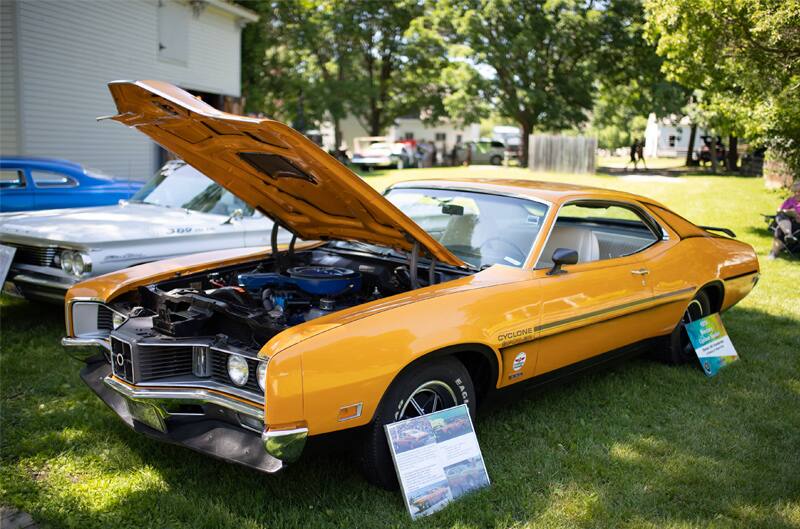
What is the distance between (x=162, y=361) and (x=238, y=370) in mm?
419

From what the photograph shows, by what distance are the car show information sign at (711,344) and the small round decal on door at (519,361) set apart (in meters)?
1.92

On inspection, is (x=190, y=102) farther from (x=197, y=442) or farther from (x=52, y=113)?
(x=52, y=113)

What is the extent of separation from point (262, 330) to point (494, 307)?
1166mm

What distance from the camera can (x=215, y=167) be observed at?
402 cm

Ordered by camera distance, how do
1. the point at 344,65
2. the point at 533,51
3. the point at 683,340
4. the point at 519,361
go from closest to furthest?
1. the point at 519,361
2. the point at 683,340
3. the point at 533,51
4. the point at 344,65

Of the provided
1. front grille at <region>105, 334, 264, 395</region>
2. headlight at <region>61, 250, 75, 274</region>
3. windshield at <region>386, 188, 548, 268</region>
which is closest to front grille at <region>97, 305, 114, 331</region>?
front grille at <region>105, 334, 264, 395</region>

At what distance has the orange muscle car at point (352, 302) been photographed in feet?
9.44

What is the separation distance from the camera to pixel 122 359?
317cm

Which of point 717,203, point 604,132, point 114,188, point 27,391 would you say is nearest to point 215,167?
point 27,391

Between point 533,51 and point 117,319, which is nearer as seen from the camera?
point 117,319

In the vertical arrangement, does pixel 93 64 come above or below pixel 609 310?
above

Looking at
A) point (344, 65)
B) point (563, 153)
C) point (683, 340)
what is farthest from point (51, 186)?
point (344, 65)

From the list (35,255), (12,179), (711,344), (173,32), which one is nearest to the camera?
(711,344)

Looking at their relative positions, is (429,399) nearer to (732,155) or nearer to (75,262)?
(75,262)
